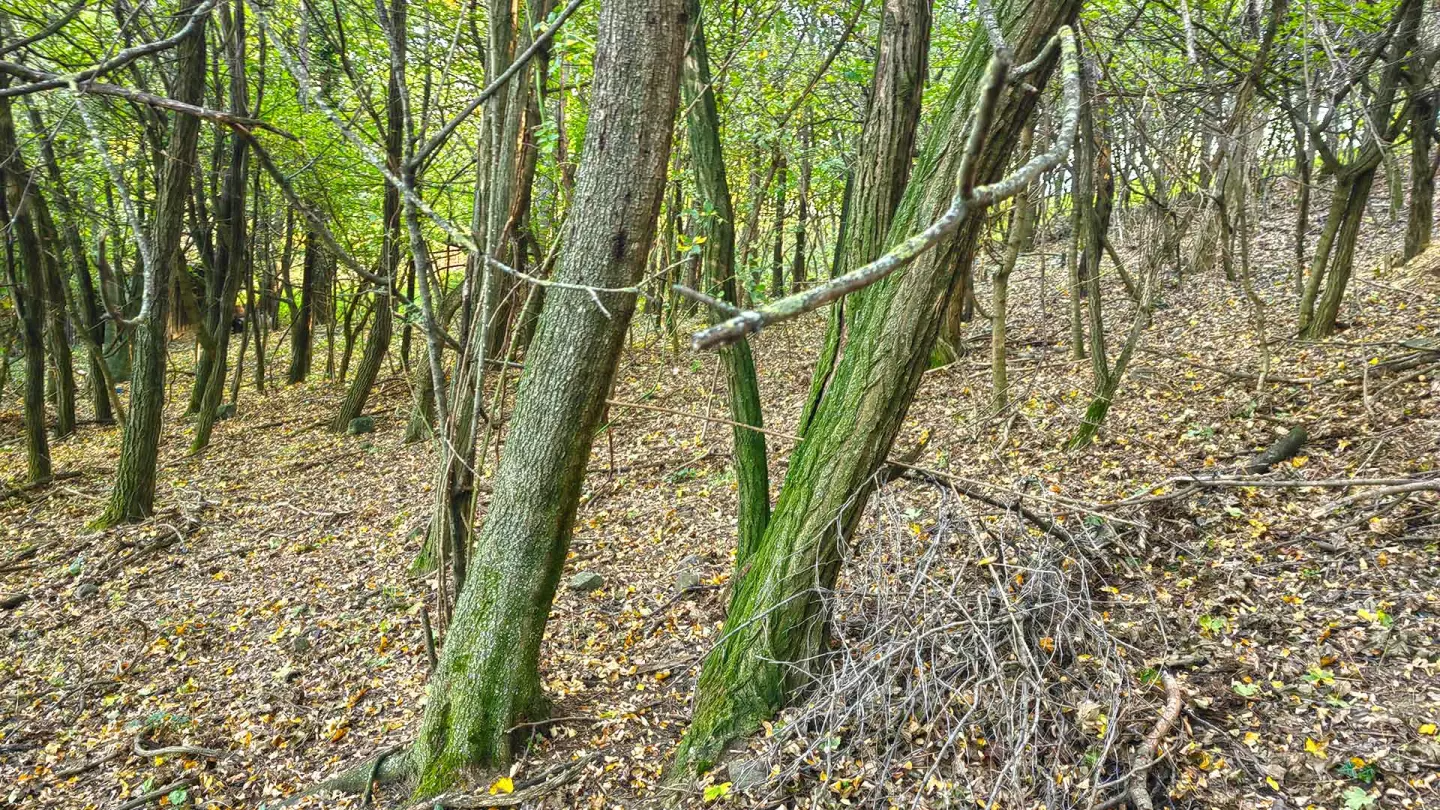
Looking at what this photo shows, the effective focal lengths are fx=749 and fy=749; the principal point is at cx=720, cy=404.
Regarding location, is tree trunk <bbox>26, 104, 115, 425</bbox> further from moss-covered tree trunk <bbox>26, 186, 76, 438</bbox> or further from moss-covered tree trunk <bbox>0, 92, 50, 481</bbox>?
moss-covered tree trunk <bbox>0, 92, 50, 481</bbox>

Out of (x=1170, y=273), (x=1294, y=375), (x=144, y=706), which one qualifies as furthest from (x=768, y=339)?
(x=144, y=706)

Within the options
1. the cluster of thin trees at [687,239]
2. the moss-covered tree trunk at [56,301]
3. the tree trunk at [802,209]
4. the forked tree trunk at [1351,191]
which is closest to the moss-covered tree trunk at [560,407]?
the cluster of thin trees at [687,239]

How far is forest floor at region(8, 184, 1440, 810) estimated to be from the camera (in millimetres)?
2887

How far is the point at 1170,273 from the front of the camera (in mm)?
10555

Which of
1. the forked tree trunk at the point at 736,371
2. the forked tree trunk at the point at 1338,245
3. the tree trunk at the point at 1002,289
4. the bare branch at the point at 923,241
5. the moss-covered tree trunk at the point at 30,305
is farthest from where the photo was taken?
the moss-covered tree trunk at the point at 30,305

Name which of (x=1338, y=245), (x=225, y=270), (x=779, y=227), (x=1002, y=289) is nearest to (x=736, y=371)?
(x=1002, y=289)

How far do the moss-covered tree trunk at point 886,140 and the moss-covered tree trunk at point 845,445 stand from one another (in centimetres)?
20

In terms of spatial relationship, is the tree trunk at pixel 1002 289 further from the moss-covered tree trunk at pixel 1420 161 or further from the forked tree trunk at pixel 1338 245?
the moss-covered tree trunk at pixel 1420 161

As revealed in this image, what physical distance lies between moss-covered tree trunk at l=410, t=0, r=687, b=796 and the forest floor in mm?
357

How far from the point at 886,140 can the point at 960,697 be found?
8.01ft

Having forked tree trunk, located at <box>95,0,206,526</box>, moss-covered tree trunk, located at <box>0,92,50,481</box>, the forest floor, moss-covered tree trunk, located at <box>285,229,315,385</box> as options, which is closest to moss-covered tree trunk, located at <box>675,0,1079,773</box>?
the forest floor

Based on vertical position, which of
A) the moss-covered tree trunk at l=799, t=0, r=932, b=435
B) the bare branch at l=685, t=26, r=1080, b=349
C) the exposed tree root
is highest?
the moss-covered tree trunk at l=799, t=0, r=932, b=435

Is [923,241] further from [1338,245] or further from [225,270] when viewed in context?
[225,270]

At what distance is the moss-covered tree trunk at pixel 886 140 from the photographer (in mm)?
3375
